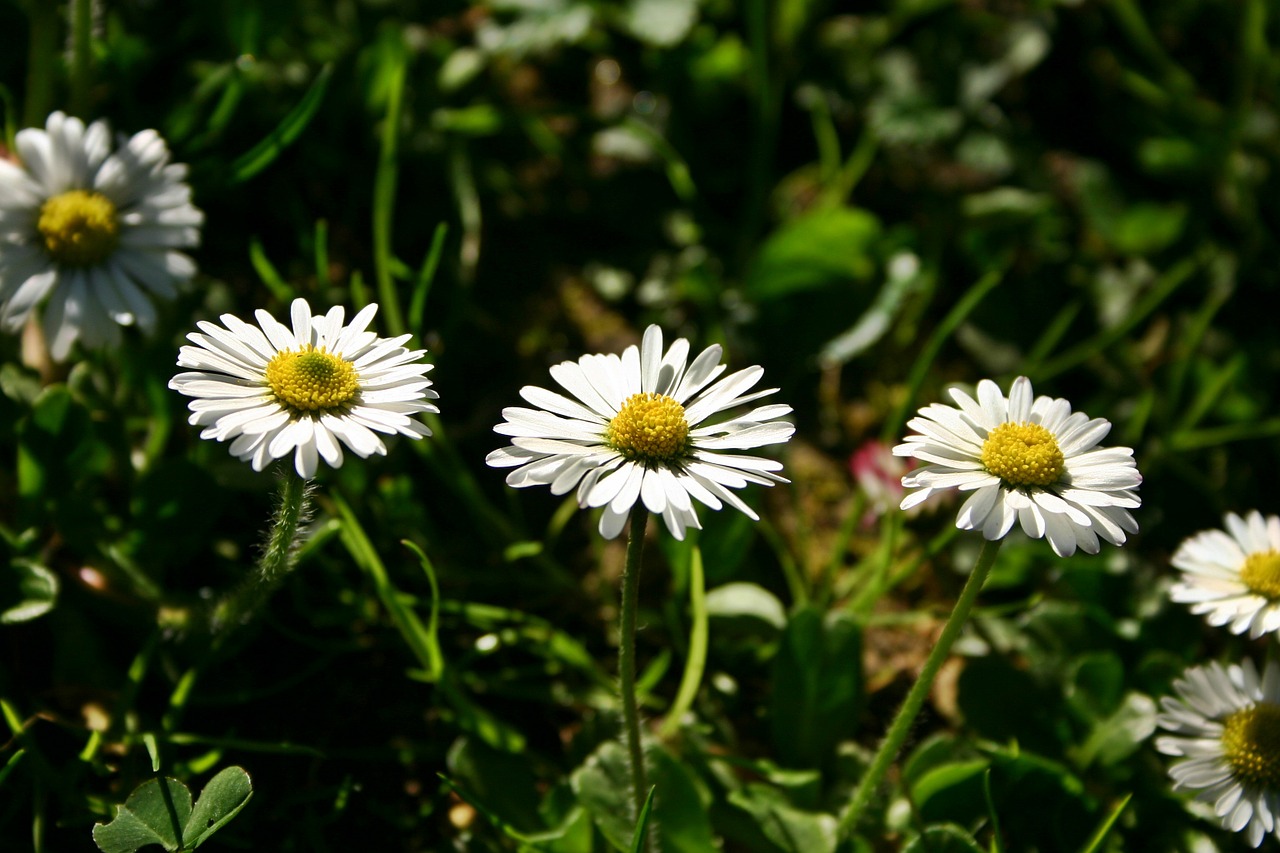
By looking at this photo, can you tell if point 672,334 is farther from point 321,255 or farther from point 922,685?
point 922,685

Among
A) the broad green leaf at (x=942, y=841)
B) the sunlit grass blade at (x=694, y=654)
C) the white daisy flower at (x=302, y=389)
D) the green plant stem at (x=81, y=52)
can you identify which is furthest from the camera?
the green plant stem at (x=81, y=52)

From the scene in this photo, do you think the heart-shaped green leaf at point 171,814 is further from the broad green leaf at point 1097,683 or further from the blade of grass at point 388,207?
the broad green leaf at point 1097,683

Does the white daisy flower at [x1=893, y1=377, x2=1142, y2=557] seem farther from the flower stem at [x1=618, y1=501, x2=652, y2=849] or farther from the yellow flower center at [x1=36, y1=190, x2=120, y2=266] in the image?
the yellow flower center at [x1=36, y1=190, x2=120, y2=266]

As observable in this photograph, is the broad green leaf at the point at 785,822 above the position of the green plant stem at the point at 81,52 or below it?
below

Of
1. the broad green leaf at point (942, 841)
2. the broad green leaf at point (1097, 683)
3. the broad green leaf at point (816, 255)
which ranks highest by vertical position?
the broad green leaf at point (816, 255)

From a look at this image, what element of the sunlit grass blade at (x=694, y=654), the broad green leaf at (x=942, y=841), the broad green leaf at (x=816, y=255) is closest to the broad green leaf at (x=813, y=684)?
the sunlit grass blade at (x=694, y=654)

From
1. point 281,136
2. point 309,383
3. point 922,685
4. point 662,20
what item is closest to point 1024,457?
point 922,685
